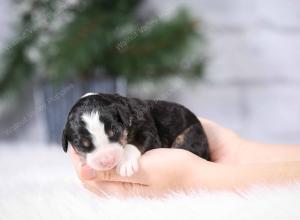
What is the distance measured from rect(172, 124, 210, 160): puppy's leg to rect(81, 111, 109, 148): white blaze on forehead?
0.74ft

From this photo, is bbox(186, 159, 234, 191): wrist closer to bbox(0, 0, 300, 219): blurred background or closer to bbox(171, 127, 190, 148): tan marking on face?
bbox(171, 127, 190, 148): tan marking on face

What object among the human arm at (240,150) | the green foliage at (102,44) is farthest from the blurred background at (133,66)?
the human arm at (240,150)

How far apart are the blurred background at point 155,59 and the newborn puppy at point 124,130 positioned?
0.84 m

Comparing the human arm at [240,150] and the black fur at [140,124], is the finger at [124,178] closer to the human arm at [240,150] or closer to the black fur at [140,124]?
the black fur at [140,124]

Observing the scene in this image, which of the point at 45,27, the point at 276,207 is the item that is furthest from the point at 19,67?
the point at 276,207

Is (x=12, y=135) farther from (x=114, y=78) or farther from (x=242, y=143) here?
(x=242, y=143)

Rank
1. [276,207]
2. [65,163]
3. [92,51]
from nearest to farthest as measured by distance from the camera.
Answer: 1. [276,207]
2. [65,163]
3. [92,51]

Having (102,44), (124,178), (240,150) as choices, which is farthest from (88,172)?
(102,44)

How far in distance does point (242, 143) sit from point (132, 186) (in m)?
0.35

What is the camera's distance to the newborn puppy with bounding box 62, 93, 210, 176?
32.8 inches

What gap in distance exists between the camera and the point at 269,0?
8.31ft

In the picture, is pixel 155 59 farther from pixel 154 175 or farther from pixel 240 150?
pixel 154 175

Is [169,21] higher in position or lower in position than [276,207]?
higher

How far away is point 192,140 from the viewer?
1013 millimetres
